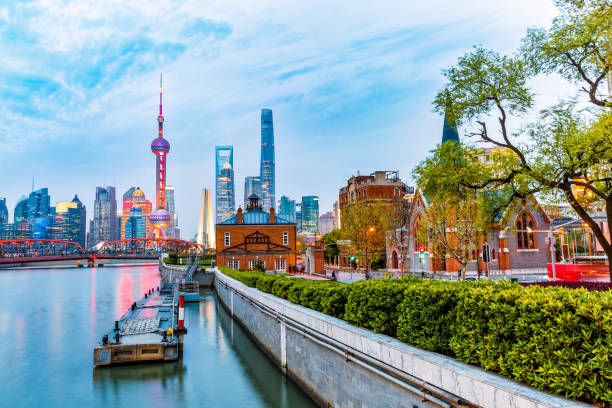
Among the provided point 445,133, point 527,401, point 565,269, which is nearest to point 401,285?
point 527,401

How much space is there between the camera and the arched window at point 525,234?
57566 mm

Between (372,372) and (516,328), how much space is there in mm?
4478

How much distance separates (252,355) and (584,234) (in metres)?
29.8

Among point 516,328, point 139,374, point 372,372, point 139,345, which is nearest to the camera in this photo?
point 516,328

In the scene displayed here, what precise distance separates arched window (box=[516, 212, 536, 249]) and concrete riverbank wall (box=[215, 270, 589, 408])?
48.3 meters

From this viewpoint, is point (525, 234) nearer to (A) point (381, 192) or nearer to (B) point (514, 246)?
(B) point (514, 246)

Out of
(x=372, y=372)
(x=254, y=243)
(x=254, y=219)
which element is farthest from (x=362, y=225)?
(x=372, y=372)

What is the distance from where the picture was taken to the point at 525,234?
192 feet

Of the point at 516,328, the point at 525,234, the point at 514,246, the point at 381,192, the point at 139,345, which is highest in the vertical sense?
the point at 381,192

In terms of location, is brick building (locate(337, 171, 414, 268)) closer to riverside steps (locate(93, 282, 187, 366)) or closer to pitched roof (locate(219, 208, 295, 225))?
pitched roof (locate(219, 208, 295, 225))

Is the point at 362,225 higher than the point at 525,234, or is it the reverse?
the point at 362,225

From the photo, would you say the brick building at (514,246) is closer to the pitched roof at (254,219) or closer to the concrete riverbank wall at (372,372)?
the pitched roof at (254,219)

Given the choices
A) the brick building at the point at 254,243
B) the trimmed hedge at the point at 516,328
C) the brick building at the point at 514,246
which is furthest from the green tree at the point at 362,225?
the trimmed hedge at the point at 516,328

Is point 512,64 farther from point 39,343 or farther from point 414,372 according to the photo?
point 39,343
